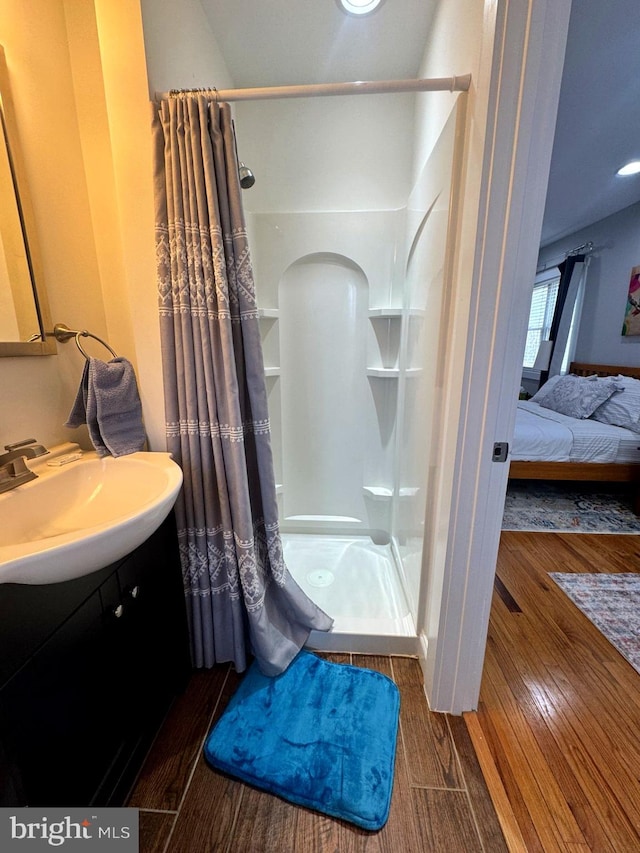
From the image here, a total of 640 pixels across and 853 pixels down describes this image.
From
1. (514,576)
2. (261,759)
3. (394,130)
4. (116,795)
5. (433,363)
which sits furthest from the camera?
(514,576)

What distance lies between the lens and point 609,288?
3.64m

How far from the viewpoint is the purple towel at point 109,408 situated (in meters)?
0.99

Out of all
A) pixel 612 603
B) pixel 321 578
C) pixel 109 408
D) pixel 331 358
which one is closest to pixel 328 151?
pixel 331 358

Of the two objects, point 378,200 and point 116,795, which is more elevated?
point 378,200

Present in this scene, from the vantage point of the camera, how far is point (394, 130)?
66.7 inches

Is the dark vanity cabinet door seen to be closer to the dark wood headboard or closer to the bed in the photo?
the bed

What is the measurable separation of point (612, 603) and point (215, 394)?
2184mm

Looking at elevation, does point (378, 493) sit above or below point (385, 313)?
below

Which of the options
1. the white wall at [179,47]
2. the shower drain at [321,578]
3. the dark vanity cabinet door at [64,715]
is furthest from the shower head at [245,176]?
the shower drain at [321,578]

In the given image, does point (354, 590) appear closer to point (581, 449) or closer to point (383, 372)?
point (383, 372)

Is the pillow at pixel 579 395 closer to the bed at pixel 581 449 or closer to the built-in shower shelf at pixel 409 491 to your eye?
the bed at pixel 581 449

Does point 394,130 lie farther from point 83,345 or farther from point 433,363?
point 83,345

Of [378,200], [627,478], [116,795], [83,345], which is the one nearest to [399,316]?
[378,200]

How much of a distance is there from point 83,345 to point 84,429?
30 centimetres
